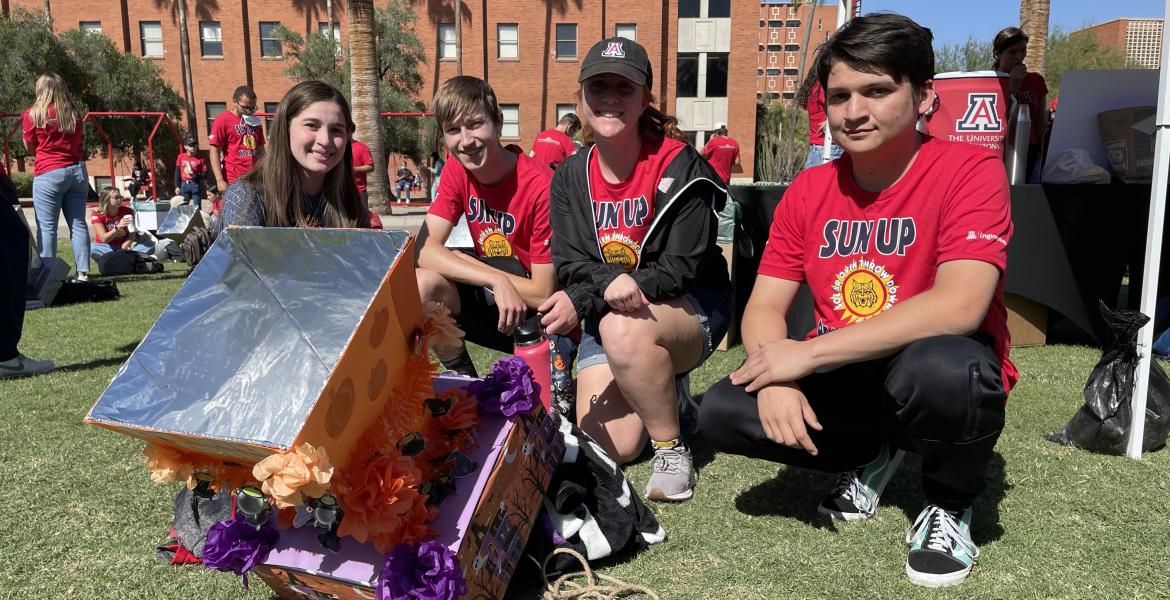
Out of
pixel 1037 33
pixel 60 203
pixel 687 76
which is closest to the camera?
pixel 60 203

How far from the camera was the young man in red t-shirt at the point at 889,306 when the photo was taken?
5.85 ft

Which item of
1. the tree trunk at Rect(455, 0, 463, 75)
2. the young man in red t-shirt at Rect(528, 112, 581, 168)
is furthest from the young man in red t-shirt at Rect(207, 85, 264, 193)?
the tree trunk at Rect(455, 0, 463, 75)

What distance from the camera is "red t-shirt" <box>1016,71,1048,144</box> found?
5.14 metres

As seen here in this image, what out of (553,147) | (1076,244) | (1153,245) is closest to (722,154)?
(553,147)

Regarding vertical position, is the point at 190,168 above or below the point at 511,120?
below

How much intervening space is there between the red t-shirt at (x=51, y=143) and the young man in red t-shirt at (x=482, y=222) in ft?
16.8

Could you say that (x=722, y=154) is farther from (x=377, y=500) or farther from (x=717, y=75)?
(x=717, y=75)

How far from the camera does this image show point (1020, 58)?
588 cm

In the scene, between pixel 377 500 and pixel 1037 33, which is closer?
pixel 377 500

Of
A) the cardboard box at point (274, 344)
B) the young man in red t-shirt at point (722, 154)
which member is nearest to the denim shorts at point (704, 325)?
the cardboard box at point (274, 344)

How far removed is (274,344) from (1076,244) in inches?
160

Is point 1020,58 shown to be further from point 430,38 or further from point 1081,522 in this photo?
point 430,38

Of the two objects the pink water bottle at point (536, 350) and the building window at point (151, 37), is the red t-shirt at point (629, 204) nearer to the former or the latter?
the pink water bottle at point (536, 350)

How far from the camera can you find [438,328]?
1742 mm
